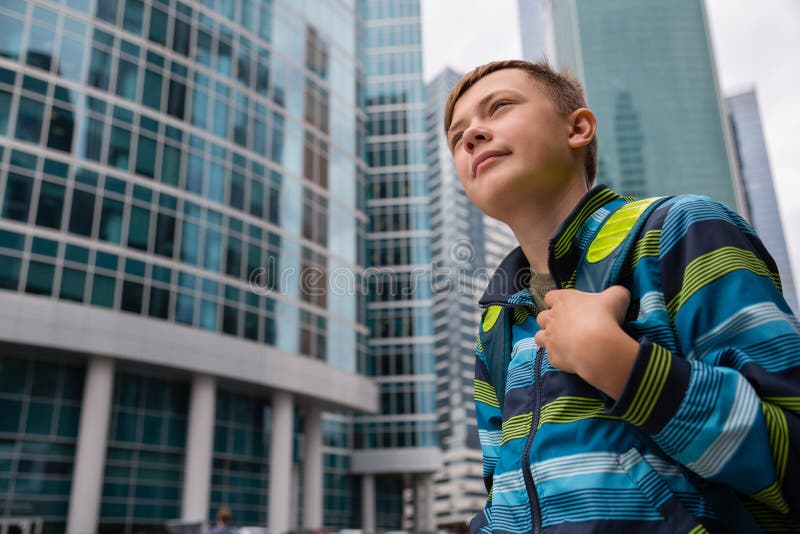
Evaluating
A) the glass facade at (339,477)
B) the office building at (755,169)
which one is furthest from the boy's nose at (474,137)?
the office building at (755,169)

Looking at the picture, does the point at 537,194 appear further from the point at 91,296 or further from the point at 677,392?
the point at 91,296

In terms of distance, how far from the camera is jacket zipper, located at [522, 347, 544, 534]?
1309 mm

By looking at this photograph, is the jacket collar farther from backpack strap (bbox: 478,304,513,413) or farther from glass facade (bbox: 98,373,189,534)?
glass facade (bbox: 98,373,189,534)

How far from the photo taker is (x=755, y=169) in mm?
163000

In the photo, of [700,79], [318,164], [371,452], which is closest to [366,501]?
[371,452]

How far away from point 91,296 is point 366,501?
3213 cm

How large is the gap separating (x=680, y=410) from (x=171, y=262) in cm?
3138

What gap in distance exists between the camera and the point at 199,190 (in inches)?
1292

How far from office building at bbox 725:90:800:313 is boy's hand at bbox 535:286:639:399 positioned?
17300cm

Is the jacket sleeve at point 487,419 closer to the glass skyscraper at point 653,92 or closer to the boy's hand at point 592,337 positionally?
the boy's hand at point 592,337

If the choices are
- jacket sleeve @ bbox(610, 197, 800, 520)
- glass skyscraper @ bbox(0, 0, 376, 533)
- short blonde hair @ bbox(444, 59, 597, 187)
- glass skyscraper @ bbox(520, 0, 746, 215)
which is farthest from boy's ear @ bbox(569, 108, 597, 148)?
glass skyscraper @ bbox(520, 0, 746, 215)

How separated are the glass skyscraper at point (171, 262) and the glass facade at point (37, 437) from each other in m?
0.07

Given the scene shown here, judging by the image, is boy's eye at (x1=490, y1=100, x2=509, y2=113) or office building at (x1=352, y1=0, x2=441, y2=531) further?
office building at (x1=352, y1=0, x2=441, y2=531)

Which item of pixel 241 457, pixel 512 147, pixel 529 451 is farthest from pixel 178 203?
pixel 529 451
